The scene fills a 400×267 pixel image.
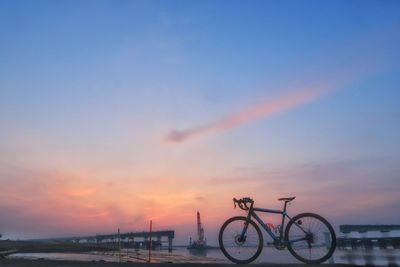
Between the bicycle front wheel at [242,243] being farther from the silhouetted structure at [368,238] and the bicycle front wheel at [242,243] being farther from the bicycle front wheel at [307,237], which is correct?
the silhouetted structure at [368,238]

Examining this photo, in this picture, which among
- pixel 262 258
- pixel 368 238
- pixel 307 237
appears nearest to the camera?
pixel 307 237

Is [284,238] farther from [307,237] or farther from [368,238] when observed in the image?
[368,238]

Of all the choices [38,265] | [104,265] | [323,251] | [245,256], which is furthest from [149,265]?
[323,251]

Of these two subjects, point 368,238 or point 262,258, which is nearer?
point 262,258

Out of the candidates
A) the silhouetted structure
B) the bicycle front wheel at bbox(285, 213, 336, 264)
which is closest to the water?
the bicycle front wheel at bbox(285, 213, 336, 264)

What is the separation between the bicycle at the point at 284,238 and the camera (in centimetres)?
1053

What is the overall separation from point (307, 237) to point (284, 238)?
1.88 feet

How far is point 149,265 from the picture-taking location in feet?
34.1

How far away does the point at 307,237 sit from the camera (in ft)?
35.0

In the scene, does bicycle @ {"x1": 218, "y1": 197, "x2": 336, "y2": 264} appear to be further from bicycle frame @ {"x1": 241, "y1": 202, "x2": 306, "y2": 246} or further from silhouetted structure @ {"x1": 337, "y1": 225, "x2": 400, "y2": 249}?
silhouetted structure @ {"x1": 337, "y1": 225, "x2": 400, "y2": 249}

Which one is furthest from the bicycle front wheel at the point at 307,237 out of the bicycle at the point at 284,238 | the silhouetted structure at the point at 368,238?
the silhouetted structure at the point at 368,238

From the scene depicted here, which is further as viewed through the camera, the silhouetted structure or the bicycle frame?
the silhouetted structure

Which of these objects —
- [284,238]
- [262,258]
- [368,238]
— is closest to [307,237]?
[284,238]

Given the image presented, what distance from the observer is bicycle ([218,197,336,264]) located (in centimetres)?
1053
